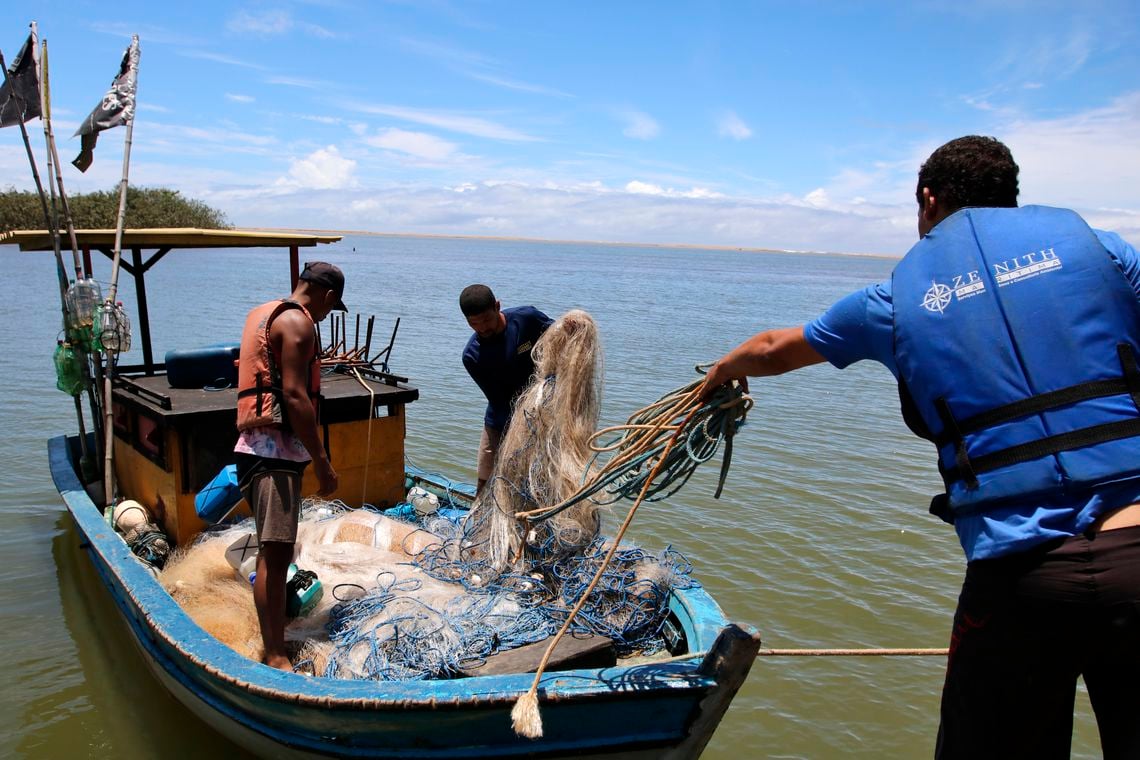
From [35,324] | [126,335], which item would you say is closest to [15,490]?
[126,335]

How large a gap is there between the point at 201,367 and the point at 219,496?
1.44 metres

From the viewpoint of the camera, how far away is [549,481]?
470 cm

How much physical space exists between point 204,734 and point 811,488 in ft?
23.0

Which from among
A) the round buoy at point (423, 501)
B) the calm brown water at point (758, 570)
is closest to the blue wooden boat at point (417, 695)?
the calm brown water at point (758, 570)

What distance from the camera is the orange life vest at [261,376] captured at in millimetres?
3908

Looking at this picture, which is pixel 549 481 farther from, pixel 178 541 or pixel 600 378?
pixel 178 541

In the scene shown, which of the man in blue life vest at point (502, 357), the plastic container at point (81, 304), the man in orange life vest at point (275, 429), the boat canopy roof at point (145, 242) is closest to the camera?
the man in orange life vest at point (275, 429)

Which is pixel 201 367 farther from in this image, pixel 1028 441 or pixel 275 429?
pixel 1028 441

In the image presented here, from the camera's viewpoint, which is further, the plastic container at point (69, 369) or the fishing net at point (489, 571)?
the plastic container at point (69, 369)

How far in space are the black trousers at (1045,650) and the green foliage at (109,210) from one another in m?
41.1

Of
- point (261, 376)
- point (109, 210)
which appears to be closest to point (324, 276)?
point (261, 376)

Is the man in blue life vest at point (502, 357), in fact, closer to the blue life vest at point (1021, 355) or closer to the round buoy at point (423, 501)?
the round buoy at point (423, 501)

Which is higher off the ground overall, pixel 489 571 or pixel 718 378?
pixel 718 378

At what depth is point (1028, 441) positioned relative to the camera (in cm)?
212
